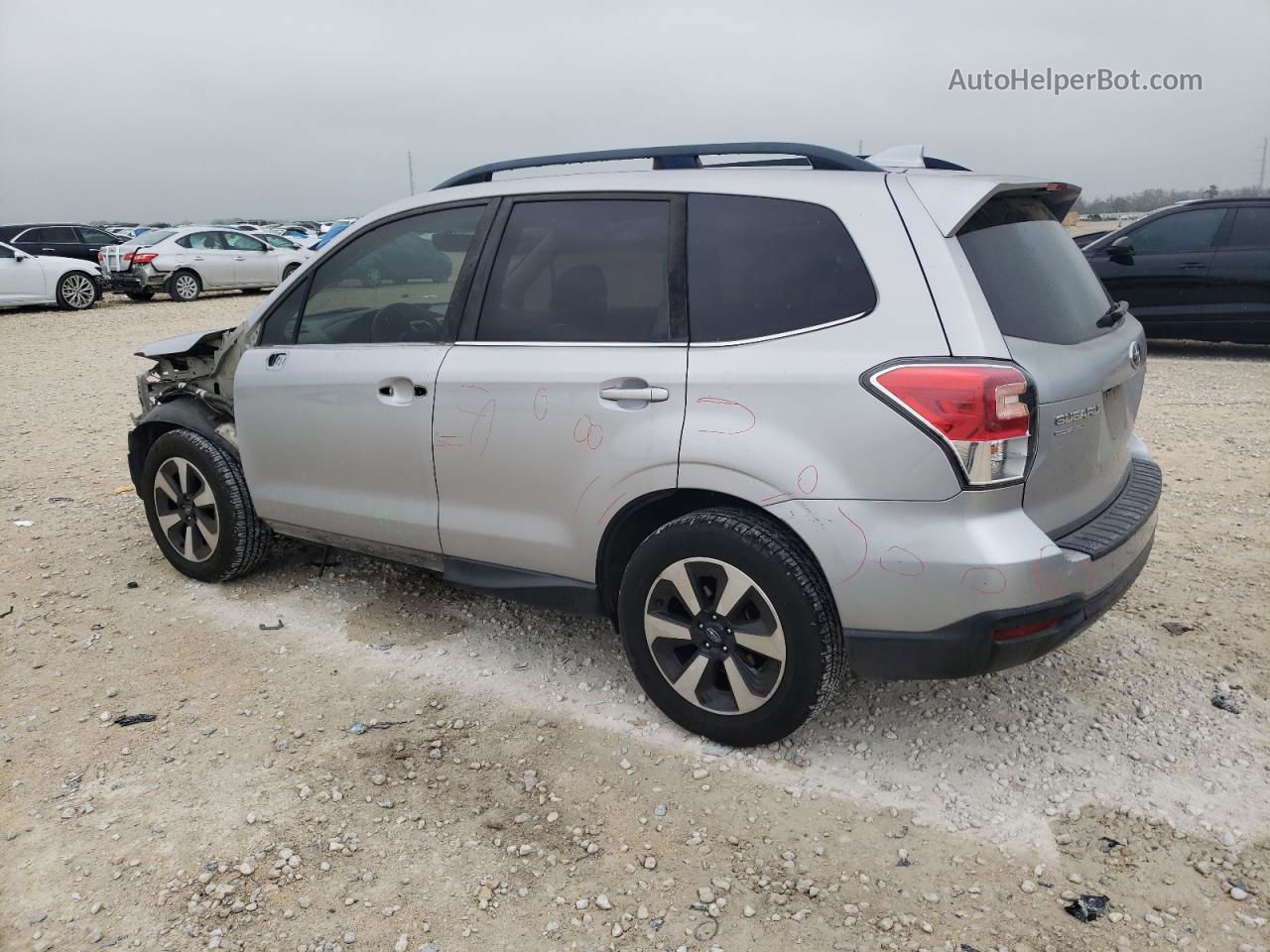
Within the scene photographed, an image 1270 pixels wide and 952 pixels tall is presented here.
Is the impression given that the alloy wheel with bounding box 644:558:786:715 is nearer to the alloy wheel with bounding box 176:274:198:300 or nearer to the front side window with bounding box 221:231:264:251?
the alloy wheel with bounding box 176:274:198:300

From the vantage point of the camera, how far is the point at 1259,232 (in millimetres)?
9367

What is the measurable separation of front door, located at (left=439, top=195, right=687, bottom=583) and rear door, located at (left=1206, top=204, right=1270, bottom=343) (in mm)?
8600

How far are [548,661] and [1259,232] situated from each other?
29.6 feet

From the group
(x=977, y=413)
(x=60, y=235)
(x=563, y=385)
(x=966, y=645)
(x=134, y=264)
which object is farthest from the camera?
(x=60, y=235)

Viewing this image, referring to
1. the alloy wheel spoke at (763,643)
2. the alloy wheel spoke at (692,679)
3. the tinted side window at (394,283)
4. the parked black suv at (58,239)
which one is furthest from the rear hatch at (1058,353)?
the parked black suv at (58,239)

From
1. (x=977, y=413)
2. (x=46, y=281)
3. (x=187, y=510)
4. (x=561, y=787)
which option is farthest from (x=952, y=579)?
(x=46, y=281)

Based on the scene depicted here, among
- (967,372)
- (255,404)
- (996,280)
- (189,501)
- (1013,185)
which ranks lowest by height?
(189,501)

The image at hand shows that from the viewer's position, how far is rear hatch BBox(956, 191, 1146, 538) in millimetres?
2605

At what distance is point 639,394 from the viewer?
2955 mm

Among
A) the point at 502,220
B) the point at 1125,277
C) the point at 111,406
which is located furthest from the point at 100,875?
the point at 1125,277

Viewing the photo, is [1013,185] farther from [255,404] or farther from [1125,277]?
[1125,277]

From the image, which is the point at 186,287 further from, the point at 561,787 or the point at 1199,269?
the point at 561,787

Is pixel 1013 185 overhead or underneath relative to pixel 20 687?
overhead

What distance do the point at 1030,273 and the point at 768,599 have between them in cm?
123
